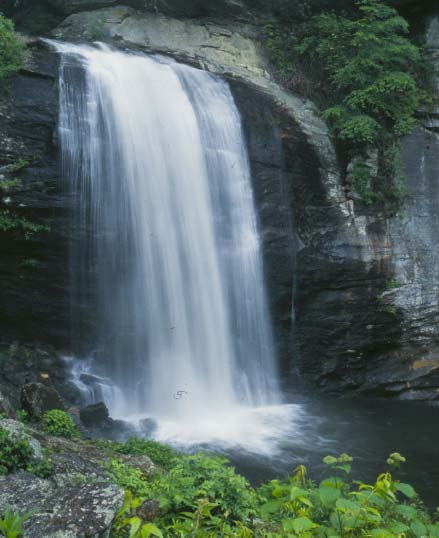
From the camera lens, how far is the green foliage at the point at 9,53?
9039mm

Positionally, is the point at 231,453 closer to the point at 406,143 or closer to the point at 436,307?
the point at 436,307

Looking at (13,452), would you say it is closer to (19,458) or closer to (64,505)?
(19,458)

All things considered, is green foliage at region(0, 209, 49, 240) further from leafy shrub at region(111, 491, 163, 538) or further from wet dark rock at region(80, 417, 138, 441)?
leafy shrub at region(111, 491, 163, 538)

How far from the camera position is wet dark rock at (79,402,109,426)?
25.6 ft

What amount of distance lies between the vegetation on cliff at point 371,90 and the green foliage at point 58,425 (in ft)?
24.9

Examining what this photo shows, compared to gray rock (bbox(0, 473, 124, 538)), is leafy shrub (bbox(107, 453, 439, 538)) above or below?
below

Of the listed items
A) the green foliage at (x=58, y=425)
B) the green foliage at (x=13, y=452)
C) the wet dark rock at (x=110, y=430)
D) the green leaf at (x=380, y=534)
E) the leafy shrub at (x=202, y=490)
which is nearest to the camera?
the green leaf at (x=380, y=534)

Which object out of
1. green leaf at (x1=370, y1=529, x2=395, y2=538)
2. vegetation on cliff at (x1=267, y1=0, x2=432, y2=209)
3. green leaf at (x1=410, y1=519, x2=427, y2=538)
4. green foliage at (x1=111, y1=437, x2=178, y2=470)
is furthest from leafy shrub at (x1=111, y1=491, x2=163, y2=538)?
vegetation on cliff at (x1=267, y1=0, x2=432, y2=209)

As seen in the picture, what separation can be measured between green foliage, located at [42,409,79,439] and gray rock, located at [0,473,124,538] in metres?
3.17

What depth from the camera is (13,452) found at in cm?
376

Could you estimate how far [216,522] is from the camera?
3.09 meters

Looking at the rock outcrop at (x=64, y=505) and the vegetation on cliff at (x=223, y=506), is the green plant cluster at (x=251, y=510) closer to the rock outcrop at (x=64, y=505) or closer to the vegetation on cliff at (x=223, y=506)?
the vegetation on cliff at (x=223, y=506)

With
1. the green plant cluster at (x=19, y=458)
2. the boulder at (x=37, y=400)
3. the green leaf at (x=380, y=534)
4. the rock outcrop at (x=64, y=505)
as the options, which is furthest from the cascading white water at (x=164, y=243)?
the green leaf at (x=380, y=534)

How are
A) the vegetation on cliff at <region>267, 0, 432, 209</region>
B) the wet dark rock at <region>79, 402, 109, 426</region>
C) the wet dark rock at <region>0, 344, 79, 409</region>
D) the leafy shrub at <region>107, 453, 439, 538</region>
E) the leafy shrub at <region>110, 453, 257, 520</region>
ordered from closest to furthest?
1. the leafy shrub at <region>107, 453, 439, 538</region>
2. the leafy shrub at <region>110, 453, 257, 520</region>
3. the wet dark rock at <region>79, 402, 109, 426</region>
4. the wet dark rock at <region>0, 344, 79, 409</region>
5. the vegetation on cliff at <region>267, 0, 432, 209</region>
